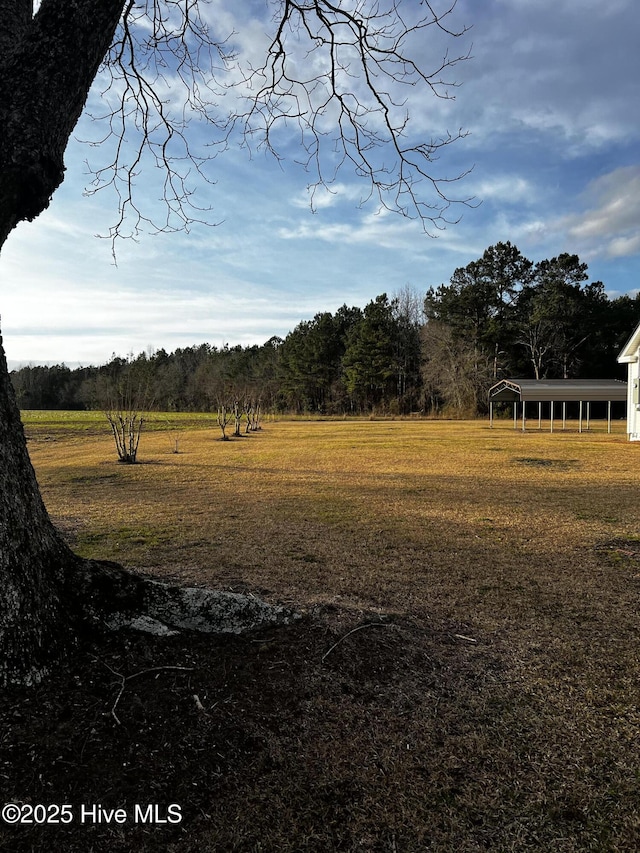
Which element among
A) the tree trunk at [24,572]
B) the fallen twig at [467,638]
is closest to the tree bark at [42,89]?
the tree trunk at [24,572]

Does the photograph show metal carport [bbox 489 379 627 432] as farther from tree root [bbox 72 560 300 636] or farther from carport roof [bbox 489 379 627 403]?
tree root [bbox 72 560 300 636]

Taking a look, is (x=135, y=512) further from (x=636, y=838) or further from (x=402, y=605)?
(x=636, y=838)

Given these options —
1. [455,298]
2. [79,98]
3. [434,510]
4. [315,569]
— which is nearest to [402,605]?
[315,569]

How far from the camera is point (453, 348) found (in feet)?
162

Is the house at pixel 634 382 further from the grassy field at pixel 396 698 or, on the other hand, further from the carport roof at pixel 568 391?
the grassy field at pixel 396 698

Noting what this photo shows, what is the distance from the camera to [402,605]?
3.99 meters

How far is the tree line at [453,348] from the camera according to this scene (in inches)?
1836

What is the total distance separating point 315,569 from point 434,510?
3.67m

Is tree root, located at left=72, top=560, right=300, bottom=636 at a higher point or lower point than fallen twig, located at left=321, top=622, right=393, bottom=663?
higher

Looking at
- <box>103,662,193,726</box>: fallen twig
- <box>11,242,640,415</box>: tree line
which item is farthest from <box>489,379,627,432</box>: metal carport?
<box>103,662,193,726</box>: fallen twig

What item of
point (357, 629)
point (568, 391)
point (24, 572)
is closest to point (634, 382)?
point (568, 391)

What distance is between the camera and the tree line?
46.6 m

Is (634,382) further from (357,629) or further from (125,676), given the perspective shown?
(125,676)

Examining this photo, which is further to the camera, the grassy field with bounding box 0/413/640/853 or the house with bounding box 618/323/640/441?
the house with bounding box 618/323/640/441
